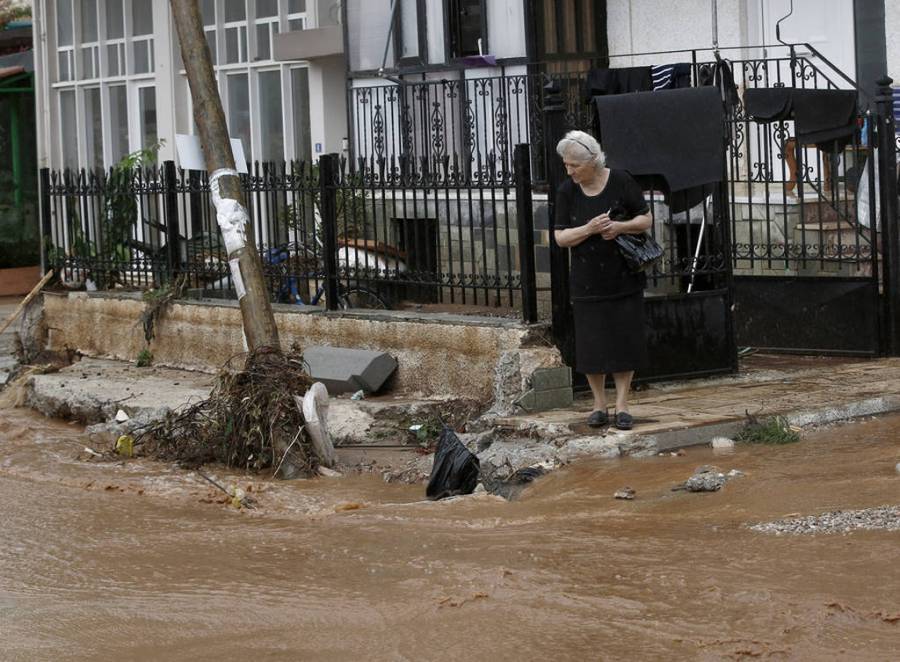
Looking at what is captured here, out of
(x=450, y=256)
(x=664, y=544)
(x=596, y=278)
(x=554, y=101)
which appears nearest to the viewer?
(x=664, y=544)

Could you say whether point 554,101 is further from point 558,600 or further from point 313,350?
point 558,600

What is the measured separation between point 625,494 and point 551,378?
6.92 feet

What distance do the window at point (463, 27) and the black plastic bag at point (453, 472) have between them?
7.33 metres

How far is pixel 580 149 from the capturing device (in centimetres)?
855

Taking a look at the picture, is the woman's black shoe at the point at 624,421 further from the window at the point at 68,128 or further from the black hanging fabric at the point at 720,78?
the window at the point at 68,128

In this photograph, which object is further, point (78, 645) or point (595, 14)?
point (595, 14)

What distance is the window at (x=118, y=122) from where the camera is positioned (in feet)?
67.5

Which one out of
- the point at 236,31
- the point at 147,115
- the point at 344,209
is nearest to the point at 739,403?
the point at 344,209

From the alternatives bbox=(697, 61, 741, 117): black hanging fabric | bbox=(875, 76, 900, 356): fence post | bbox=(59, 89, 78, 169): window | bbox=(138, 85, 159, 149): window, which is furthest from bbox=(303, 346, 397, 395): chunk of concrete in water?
bbox=(59, 89, 78, 169): window

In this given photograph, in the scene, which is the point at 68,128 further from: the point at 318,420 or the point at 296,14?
the point at 318,420

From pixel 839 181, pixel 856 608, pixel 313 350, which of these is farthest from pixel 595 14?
pixel 856 608

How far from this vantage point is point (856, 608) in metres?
5.47

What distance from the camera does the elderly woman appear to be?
8.63 m

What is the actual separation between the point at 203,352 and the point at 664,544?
6.65 metres
